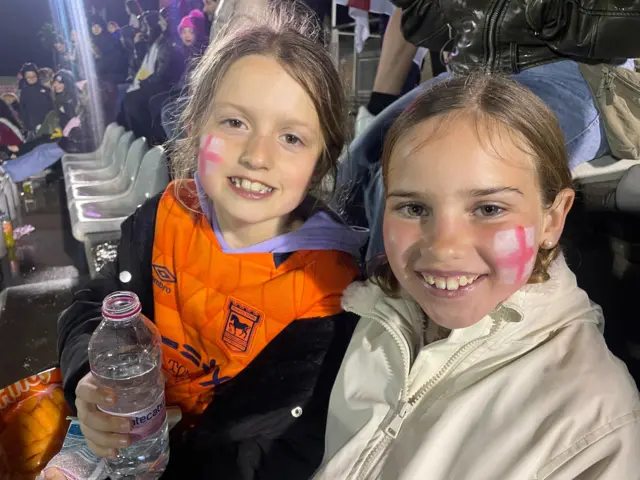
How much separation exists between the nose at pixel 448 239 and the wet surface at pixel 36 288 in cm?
229

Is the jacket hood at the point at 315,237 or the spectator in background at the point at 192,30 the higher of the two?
the jacket hood at the point at 315,237

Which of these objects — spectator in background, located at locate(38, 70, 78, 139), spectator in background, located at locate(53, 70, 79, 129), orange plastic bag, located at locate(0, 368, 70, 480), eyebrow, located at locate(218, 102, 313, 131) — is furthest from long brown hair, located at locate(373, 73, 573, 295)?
spectator in background, located at locate(53, 70, 79, 129)

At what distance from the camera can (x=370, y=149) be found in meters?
1.67

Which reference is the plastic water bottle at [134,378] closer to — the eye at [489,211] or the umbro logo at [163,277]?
the umbro logo at [163,277]

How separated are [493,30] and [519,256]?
29.6 inches

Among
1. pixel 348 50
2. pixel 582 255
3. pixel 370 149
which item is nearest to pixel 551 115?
pixel 582 255

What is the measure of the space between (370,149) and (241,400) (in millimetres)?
855

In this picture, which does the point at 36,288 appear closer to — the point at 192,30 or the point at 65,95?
the point at 192,30

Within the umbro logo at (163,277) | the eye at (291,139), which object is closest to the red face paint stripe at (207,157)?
the eye at (291,139)

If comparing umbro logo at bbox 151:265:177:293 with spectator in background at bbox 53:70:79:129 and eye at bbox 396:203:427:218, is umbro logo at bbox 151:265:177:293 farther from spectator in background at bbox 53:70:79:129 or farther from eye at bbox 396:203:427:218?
spectator in background at bbox 53:70:79:129

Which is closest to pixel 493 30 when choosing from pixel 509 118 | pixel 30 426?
pixel 509 118

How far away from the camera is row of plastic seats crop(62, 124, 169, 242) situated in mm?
3354

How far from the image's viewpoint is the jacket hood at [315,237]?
1.22 meters

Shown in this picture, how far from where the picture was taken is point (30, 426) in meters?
1.29
